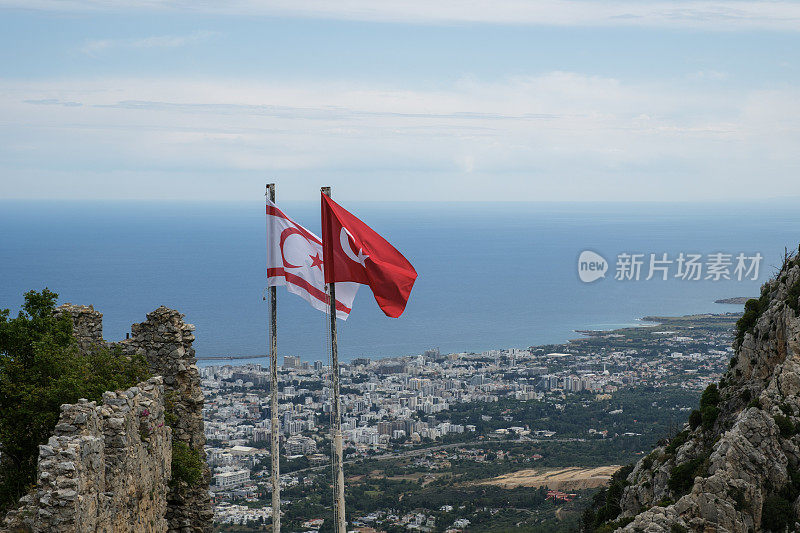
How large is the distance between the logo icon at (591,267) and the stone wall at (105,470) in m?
159

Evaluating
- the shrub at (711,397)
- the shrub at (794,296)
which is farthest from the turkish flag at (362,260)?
the shrub at (711,397)

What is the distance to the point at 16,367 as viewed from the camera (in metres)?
12.2

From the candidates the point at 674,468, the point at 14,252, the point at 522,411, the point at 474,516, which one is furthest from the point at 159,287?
the point at 674,468

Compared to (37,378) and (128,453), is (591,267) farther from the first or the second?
(128,453)

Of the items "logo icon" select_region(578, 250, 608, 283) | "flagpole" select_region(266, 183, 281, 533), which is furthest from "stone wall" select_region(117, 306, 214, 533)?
"logo icon" select_region(578, 250, 608, 283)

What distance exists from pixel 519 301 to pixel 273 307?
140 metres

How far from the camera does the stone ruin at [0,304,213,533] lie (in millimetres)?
8734

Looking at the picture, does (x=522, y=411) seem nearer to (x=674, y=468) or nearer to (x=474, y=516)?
(x=474, y=516)

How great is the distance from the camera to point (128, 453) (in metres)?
10.5

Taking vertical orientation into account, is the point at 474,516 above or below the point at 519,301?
below

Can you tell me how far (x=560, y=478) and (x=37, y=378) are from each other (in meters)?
31.3

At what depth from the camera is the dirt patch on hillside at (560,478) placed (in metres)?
37.3

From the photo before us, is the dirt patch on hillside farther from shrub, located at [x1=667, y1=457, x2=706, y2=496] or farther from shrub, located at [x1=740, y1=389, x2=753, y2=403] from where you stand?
shrub, located at [x1=667, y1=457, x2=706, y2=496]

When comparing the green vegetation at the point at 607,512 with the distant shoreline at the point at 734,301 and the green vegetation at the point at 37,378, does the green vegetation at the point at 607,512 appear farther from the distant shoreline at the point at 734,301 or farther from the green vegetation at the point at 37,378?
the distant shoreline at the point at 734,301
